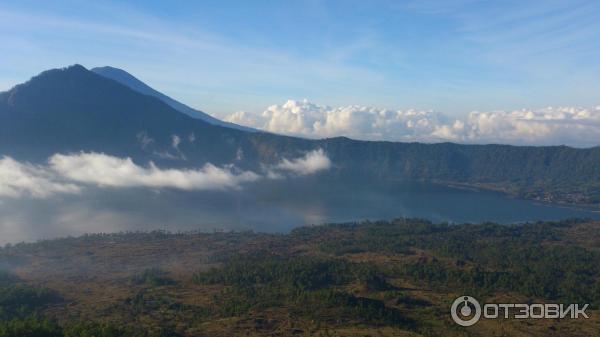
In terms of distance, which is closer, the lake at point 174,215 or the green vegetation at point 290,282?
the green vegetation at point 290,282

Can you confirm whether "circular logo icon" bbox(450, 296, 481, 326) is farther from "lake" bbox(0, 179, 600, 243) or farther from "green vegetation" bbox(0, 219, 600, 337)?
"lake" bbox(0, 179, 600, 243)

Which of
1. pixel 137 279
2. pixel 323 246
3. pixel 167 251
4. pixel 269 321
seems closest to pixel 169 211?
pixel 167 251

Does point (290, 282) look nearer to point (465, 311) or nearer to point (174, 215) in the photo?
point (465, 311)

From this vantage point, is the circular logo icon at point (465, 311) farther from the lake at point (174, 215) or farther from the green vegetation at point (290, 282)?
the lake at point (174, 215)

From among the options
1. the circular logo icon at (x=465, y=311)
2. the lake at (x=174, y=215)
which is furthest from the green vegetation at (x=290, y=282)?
the lake at (x=174, y=215)

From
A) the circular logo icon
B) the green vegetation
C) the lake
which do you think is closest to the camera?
the green vegetation

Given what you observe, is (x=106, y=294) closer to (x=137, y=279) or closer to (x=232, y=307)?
(x=137, y=279)

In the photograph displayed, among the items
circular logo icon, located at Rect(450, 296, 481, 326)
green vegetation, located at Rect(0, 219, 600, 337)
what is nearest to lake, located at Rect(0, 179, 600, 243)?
green vegetation, located at Rect(0, 219, 600, 337)

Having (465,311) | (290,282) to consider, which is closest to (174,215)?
(290,282)
